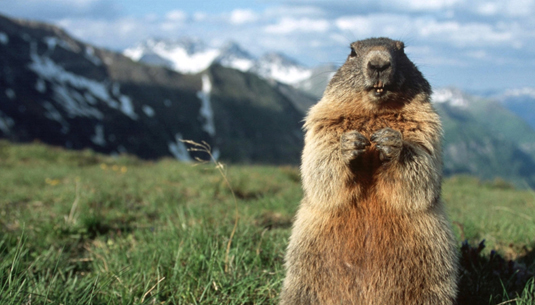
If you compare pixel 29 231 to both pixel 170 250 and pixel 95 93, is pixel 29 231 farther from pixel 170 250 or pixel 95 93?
pixel 95 93

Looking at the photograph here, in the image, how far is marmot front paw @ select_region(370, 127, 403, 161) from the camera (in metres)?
2.62

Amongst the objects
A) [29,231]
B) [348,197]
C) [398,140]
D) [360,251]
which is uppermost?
[398,140]

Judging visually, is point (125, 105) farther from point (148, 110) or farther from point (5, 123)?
point (5, 123)

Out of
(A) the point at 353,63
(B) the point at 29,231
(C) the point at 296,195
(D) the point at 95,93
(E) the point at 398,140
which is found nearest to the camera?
(E) the point at 398,140

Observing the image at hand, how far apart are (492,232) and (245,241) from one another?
2827mm

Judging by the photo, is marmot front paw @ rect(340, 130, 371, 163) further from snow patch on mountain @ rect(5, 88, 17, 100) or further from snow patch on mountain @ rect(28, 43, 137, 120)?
snow patch on mountain @ rect(28, 43, 137, 120)

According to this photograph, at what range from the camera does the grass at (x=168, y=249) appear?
297 centimetres

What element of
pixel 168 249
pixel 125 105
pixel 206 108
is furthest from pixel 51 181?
pixel 206 108

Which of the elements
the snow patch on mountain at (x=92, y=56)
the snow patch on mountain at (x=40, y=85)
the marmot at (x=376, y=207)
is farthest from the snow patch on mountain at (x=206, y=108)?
the marmot at (x=376, y=207)

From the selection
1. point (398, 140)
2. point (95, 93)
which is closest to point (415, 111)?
point (398, 140)

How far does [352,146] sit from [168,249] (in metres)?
1.83

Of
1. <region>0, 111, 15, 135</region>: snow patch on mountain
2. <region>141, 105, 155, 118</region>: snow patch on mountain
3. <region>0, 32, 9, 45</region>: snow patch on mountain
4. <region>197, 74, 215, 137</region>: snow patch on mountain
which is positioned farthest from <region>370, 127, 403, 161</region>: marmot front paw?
<region>197, 74, 215, 137</region>: snow patch on mountain

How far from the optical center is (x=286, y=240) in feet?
12.9

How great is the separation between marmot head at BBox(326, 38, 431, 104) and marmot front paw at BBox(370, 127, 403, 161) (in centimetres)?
42
